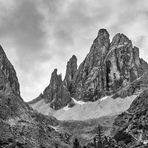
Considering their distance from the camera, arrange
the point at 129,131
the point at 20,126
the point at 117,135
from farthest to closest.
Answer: the point at 117,135 → the point at 129,131 → the point at 20,126

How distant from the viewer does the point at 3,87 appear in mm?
162250

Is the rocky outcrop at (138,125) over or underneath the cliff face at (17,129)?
over

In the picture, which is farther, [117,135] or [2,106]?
[117,135]

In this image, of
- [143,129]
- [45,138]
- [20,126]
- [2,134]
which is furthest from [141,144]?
[2,134]

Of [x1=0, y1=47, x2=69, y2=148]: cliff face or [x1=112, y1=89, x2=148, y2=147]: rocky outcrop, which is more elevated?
[x1=112, y1=89, x2=148, y2=147]: rocky outcrop

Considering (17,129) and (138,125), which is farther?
(138,125)

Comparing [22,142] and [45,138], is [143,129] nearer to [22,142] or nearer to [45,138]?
→ [45,138]

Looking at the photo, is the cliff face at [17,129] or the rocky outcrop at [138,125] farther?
the rocky outcrop at [138,125]

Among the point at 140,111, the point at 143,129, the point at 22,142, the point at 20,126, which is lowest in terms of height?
the point at 22,142

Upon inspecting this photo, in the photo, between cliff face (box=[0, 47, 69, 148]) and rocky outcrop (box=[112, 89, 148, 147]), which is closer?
cliff face (box=[0, 47, 69, 148])

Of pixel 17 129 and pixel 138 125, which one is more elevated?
pixel 138 125

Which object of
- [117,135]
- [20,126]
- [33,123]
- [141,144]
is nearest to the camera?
[20,126]

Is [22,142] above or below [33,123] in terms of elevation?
below

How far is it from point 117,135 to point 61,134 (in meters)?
28.0
